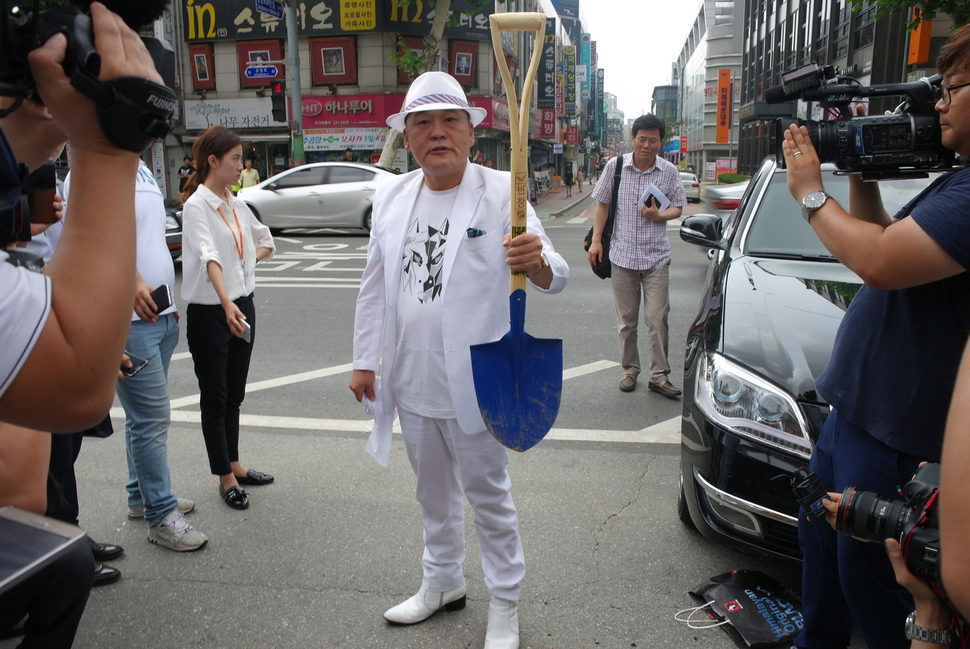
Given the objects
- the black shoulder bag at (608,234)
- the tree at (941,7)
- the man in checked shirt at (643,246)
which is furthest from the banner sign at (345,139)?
the man in checked shirt at (643,246)

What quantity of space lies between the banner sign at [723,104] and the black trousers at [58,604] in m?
59.5

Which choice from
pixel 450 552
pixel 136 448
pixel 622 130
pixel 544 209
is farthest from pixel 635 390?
pixel 622 130

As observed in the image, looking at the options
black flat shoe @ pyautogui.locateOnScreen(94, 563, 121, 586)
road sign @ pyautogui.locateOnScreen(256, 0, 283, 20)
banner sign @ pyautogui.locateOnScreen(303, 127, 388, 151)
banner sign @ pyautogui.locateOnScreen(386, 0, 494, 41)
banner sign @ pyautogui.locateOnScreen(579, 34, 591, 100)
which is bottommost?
black flat shoe @ pyautogui.locateOnScreen(94, 563, 121, 586)

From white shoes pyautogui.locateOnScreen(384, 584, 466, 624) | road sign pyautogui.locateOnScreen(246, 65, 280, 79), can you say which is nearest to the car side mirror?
white shoes pyautogui.locateOnScreen(384, 584, 466, 624)

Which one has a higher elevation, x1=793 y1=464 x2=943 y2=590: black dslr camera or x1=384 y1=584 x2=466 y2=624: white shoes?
x1=793 y1=464 x2=943 y2=590: black dslr camera

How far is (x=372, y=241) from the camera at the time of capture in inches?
107

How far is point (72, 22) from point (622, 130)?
182711 mm

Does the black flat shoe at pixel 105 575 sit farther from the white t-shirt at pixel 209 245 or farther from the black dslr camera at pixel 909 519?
the black dslr camera at pixel 909 519

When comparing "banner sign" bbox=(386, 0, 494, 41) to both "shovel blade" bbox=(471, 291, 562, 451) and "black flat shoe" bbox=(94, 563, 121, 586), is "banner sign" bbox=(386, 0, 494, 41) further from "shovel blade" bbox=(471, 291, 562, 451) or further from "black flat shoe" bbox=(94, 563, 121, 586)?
"shovel blade" bbox=(471, 291, 562, 451)

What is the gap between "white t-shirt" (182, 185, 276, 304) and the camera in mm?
3543

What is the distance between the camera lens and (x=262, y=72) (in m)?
26.5

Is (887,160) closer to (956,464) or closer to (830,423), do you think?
(830,423)

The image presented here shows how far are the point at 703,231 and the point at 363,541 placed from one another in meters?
2.71

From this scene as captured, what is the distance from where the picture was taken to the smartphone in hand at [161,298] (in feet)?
10.1
